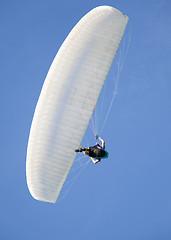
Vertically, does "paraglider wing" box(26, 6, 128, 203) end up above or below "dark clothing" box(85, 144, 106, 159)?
above

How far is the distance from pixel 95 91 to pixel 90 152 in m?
3.55

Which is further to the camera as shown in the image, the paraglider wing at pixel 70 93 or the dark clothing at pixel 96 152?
the dark clothing at pixel 96 152

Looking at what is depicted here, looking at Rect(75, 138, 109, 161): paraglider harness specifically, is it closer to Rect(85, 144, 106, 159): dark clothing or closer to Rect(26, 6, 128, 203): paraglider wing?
Rect(85, 144, 106, 159): dark clothing

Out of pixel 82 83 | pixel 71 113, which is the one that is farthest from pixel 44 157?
pixel 82 83

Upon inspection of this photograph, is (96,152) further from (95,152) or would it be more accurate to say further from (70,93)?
(70,93)

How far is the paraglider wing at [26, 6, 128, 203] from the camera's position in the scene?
72.9 ft

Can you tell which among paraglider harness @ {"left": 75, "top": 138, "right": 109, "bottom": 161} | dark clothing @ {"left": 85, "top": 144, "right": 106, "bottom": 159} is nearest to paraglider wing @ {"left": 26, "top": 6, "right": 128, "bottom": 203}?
paraglider harness @ {"left": 75, "top": 138, "right": 109, "bottom": 161}

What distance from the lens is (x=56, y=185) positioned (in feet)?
79.6

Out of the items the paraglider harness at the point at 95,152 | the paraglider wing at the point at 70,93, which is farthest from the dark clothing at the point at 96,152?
the paraglider wing at the point at 70,93

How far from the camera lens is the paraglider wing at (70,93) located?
2223cm

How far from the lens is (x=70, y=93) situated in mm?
22531

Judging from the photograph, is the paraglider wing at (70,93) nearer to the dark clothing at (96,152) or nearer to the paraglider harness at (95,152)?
the paraglider harness at (95,152)

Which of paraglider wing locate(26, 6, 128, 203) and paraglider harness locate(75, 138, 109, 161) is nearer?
paraglider wing locate(26, 6, 128, 203)

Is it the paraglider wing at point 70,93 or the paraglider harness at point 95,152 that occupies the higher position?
the paraglider wing at point 70,93
